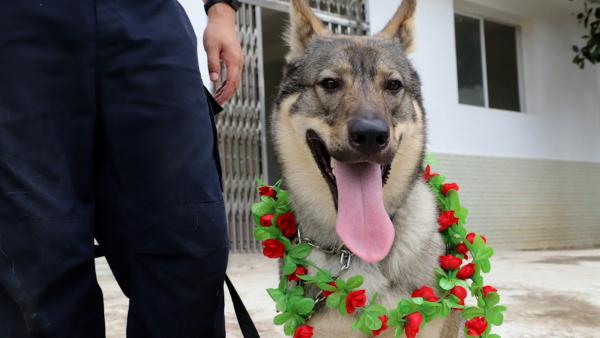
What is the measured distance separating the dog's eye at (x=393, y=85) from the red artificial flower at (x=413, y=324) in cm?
88

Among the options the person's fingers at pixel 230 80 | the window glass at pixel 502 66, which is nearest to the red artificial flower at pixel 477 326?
the person's fingers at pixel 230 80

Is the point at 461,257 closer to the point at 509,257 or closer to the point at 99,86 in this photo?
the point at 99,86

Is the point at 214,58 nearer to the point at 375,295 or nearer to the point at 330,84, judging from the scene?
the point at 330,84

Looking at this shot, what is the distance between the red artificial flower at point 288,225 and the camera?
2.44 meters

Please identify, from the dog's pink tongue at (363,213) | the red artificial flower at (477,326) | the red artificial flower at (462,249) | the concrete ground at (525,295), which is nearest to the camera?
the dog's pink tongue at (363,213)

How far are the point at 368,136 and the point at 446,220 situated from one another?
58 centimetres

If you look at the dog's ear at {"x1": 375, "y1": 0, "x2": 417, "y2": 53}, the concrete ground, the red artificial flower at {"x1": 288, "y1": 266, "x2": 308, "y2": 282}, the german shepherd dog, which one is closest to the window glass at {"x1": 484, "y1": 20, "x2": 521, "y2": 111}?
the concrete ground

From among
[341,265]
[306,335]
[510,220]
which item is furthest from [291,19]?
[510,220]

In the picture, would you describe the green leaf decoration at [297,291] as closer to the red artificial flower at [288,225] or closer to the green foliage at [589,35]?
the red artificial flower at [288,225]

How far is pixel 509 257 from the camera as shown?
7625 mm

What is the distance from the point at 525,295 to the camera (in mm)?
4500

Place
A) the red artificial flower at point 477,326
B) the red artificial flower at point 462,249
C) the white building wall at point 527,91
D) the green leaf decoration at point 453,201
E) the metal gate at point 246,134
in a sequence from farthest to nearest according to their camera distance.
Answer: the white building wall at point 527,91 < the metal gate at point 246,134 < the green leaf decoration at point 453,201 < the red artificial flower at point 462,249 < the red artificial flower at point 477,326

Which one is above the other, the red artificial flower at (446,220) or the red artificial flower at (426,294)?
the red artificial flower at (446,220)

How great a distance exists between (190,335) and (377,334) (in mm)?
677
